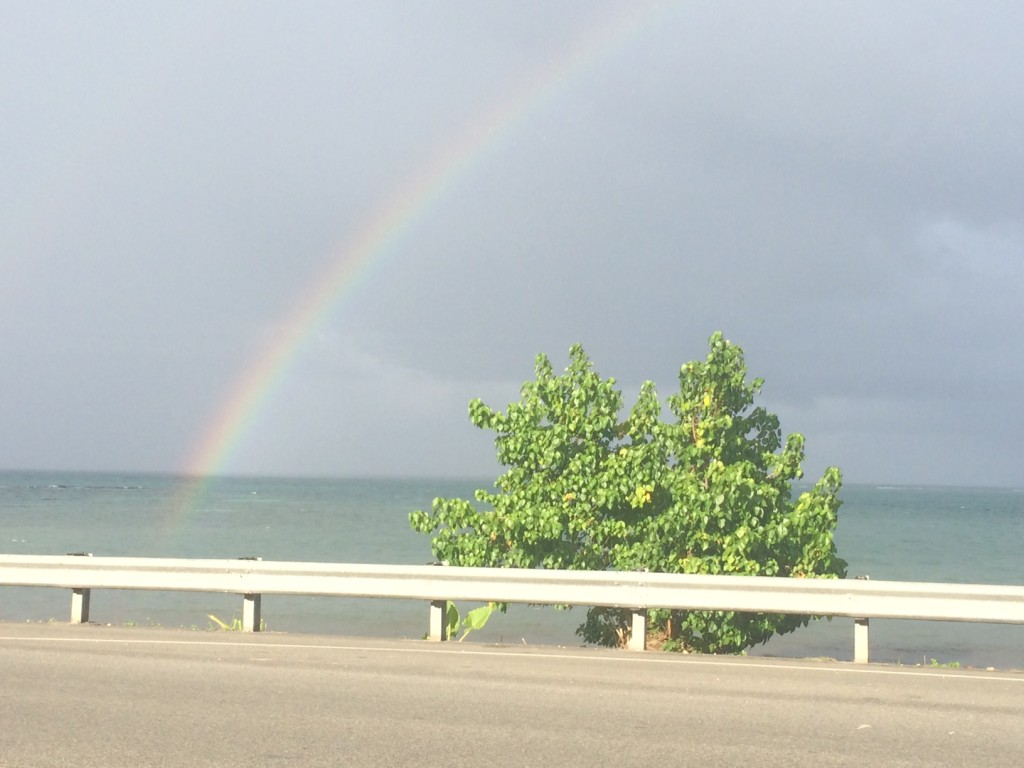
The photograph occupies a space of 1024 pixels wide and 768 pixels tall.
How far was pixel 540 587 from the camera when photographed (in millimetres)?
12109

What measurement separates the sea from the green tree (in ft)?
6.22

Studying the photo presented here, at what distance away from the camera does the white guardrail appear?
1119cm

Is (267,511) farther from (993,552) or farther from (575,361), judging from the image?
(575,361)

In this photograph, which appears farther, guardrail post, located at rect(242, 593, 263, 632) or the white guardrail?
guardrail post, located at rect(242, 593, 263, 632)

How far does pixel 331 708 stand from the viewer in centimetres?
792

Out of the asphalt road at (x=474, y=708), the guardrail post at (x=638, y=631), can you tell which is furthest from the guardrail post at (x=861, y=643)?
the guardrail post at (x=638, y=631)

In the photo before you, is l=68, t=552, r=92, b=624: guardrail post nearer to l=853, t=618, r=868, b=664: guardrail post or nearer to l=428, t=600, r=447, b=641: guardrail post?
l=428, t=600, r=447, b=641: guardrail post

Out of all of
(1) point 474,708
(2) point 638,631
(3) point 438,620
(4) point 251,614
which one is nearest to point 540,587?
(2) point 638,631

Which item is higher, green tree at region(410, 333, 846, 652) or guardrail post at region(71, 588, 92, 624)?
green tree at region(410, 333, 846, 652)

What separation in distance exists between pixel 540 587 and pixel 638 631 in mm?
1147

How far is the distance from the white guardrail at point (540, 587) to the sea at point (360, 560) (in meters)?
0.76

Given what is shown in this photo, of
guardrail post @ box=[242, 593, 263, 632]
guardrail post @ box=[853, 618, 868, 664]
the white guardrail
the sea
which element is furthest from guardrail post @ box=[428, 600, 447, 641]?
guardrail post @ box=[853, 618, 868, 664]

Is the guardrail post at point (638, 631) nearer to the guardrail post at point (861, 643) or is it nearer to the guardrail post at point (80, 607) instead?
the guardrail post at point (861, 643)

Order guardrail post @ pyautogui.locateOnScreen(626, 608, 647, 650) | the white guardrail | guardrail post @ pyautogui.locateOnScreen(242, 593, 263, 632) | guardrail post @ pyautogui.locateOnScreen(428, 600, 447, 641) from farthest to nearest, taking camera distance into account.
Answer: guardrail post @ pyautogui.locateOnScreen(242, 593, 263, 632) < guardrail post @ pyautogui.locateOnScreen(428, 600, 447, 641) < guardrail post @ pyautogui.locateOnScreen(626, 608, 647, 650) < the white guardrail
